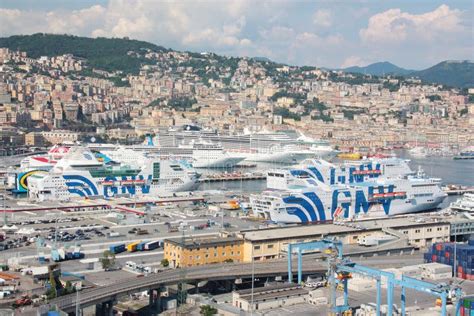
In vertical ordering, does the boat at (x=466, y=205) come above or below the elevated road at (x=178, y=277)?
above

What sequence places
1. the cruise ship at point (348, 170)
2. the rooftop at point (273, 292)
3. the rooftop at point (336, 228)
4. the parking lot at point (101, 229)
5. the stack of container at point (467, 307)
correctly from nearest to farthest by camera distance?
the stack of container at point (467, 307)
the rooftop at point (273, 292)
the parking lot at point (101, 229)
the rooftop at point (336, 228)
the cruise ship at point (348, 170)

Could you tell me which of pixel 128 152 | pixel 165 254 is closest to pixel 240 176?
pixel 128 152

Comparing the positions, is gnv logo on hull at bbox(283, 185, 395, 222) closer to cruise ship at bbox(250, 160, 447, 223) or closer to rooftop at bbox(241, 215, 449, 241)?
cruise ship at bbox(250, 160, 447, 223)

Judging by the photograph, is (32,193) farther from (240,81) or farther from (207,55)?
(207,55)

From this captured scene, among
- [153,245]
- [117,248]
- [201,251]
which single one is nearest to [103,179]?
[153,245]

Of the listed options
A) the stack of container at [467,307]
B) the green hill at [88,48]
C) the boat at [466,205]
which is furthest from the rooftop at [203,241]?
the green hill at [88,48]

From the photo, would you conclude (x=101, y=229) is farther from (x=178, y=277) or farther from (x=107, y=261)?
(x=178, y=277)

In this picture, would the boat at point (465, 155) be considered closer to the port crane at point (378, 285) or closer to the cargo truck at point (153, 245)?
the cargo truck at point (153, 245)

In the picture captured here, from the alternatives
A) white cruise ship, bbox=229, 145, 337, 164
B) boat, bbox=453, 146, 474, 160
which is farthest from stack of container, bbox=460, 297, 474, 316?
boat, bbox=453, 146, 474, 160
